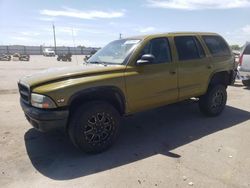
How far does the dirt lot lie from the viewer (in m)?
4.05

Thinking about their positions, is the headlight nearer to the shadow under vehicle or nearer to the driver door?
the shadow under vehicle

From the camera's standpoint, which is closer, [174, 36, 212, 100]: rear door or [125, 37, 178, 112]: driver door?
[125, 37, 178, 112]: driver door

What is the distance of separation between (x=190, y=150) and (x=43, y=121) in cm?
244

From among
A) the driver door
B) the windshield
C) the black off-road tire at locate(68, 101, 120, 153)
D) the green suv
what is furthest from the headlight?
the windshield

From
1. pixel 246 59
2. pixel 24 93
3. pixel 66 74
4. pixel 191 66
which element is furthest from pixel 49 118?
pixel 246 59

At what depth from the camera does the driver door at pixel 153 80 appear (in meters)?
5.22

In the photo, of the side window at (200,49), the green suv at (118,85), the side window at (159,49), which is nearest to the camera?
the green suv at (118,85)

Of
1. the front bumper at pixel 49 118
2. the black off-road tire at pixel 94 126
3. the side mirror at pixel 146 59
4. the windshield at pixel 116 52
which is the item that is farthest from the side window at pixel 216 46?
the front bumper at pixel 49 118

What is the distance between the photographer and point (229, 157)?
479cm

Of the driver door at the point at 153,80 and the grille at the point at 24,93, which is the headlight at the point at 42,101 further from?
the driver door at the point at 153,80

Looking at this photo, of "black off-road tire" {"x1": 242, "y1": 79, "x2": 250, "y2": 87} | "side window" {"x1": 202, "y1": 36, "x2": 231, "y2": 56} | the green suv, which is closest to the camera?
the green suv

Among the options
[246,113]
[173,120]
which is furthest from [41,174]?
[246,113]

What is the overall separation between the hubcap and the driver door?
0.53 metres

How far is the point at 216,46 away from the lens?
7094mm
